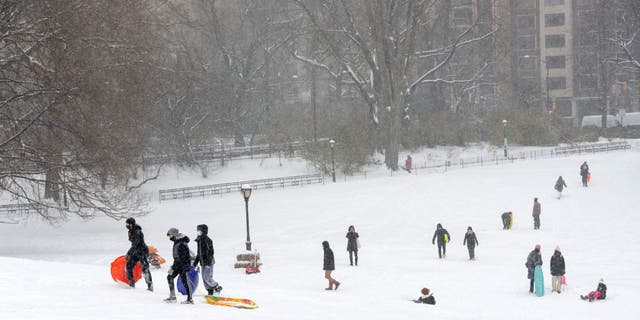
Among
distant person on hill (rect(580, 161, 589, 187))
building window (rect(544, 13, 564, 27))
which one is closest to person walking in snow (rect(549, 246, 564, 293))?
distant person on hill (rect(580, 161, 589, 187))

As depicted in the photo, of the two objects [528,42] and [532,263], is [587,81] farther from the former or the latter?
[532,263]

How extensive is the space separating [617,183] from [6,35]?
100 ft

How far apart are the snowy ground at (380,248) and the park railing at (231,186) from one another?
248 centimetres

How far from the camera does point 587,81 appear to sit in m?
94.8

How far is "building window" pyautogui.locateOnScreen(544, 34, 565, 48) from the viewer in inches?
3939

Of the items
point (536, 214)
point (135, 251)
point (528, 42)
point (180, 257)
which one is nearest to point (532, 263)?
point (180, 257)

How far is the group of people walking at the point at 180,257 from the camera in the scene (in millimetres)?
14547

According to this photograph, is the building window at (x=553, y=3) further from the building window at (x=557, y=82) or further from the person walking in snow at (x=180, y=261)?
the person walking in snow at (x=180, y=261)

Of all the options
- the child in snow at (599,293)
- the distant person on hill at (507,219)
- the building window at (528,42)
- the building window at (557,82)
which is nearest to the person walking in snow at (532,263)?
the child in snow at (599,293)

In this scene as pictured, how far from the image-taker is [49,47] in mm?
29906

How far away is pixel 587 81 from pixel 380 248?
70.2 m

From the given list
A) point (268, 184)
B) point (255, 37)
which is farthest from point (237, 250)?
point (255, 37)

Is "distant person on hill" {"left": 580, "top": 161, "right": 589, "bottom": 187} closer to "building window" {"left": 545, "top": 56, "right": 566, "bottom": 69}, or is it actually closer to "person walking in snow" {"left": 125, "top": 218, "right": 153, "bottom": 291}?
"person walking in snow" {"left": 125, "top": 218, "right": 153, "bottom": 291}

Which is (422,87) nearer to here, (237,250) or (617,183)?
(617,183)
